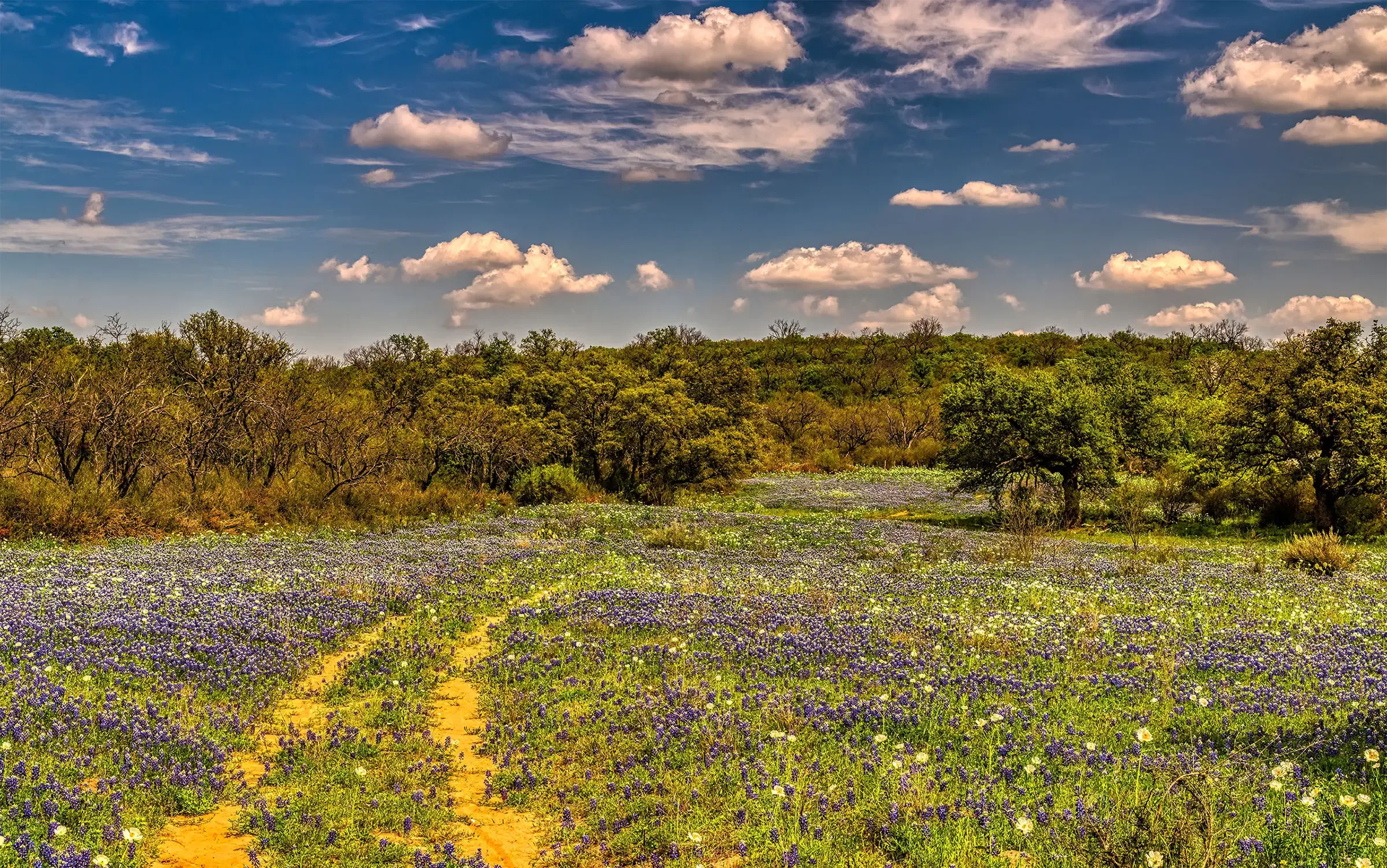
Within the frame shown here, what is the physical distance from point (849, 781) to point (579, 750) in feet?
9.09

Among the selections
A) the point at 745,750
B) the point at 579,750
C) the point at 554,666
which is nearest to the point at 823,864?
the point at 745,750

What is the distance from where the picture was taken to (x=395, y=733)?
888 centimetres

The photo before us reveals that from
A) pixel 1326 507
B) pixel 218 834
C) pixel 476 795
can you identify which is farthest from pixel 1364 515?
pixel 218 834

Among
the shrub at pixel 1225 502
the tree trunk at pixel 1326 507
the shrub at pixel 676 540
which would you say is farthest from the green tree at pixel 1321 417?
the shrub at pixel 676 540

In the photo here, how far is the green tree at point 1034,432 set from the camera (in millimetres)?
37219

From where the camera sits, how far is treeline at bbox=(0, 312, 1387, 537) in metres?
29.9

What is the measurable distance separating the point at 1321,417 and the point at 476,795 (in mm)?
37317

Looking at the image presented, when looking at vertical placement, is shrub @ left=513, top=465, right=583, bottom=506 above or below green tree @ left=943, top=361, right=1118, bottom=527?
below

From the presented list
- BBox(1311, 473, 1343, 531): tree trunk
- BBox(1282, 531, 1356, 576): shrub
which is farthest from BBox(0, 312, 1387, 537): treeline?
BBox(1282, 531, 1356, 576): shrub

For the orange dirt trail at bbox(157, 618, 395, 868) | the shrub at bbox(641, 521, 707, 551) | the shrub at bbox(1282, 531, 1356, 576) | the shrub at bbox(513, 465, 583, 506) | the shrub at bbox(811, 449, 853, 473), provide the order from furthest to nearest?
the shrub at bbox(811, 449, 853, 473) → the shrub at bbox(513, 465, 583, 506) → the shrub at bbox(641, 521, 707, 551) → the shrub at bbox(1282, 531, 1356, 576) → the orange dirt trail at bbox(157, 618, 395, 868)

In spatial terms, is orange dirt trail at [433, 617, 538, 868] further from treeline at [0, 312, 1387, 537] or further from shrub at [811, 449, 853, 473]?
shrub at [811, 449, 853, 473]

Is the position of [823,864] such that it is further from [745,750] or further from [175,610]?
[175,610]

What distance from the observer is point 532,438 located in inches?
1880

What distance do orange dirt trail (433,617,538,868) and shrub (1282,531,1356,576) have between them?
21.8 meters
